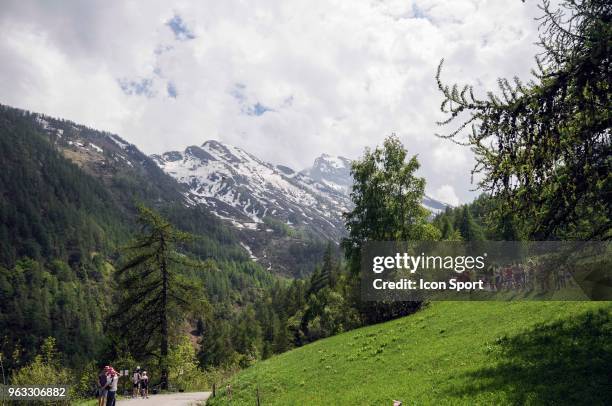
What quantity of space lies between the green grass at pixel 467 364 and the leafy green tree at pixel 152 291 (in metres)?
11.7

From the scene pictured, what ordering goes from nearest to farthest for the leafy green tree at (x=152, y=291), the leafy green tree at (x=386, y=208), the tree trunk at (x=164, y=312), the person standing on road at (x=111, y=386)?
the person standing on road at (x=111, y=386) < the tree trunk at (x=164, y=312) < the leafy green tree at (x=152, y=291) < the leafy green tree at (x=386, y=208)

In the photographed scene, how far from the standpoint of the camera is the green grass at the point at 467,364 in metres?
11.7

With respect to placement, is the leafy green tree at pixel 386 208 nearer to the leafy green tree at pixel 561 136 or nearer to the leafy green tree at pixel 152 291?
the leafy green tree at pixel 152 291

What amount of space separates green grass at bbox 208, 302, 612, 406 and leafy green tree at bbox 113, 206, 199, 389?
38.5 ft

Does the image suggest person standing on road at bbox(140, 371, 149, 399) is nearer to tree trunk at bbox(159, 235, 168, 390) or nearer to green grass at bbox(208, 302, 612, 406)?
tree trunk at bbox(159, 235, 168, 390)

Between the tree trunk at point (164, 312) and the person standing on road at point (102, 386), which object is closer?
the person standing on road at point (102, 386)

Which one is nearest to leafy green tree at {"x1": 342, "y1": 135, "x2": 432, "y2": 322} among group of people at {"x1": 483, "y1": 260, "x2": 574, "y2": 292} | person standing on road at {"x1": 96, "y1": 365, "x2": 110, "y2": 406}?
group of people at {"x1": 483, "y1": 260, "x2": 574, "y2": 292}

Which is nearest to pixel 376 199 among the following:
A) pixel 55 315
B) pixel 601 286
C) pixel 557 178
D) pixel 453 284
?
pixel 453 284

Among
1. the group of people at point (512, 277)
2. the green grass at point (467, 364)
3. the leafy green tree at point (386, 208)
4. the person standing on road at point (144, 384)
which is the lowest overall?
the person standing on road at point (144, 384)

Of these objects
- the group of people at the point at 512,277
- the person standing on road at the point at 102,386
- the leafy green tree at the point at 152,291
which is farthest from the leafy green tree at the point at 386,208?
the person standing on road at the point at 102,386

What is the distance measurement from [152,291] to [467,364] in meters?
27.9

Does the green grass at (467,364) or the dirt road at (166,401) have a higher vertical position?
the green grass at (467,364)

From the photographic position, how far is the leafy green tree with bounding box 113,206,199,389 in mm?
35688

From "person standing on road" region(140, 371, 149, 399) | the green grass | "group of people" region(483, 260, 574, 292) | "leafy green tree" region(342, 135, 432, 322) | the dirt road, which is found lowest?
the dirt road
